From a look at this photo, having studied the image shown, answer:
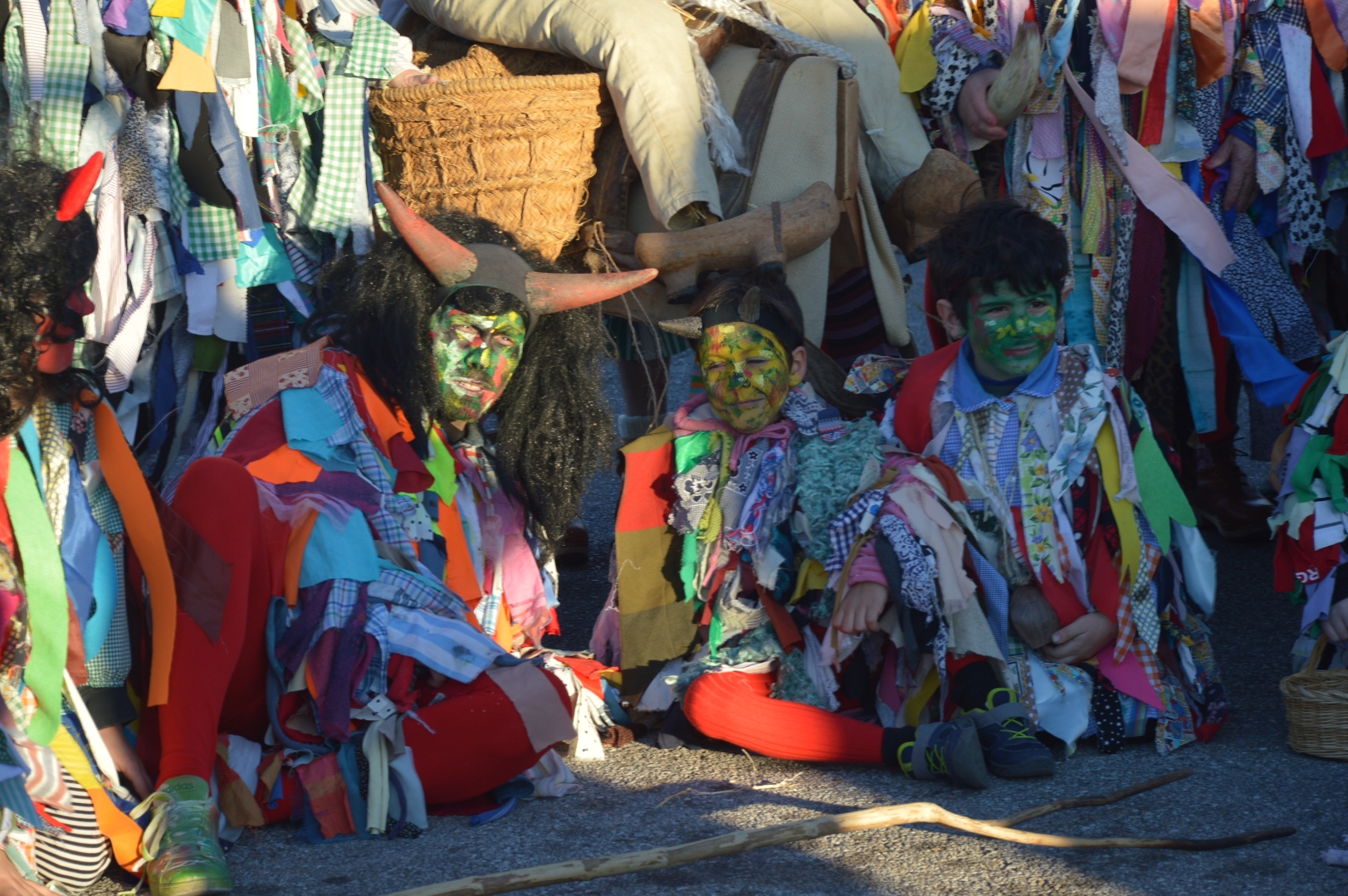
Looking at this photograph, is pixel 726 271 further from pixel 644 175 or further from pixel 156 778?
pixel 156 778

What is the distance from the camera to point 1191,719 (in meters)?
3.35

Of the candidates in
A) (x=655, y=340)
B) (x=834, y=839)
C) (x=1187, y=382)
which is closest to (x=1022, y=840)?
(x=834, y=839)

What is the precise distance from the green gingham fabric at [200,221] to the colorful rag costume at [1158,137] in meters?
1.99

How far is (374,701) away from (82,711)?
555 millimetres

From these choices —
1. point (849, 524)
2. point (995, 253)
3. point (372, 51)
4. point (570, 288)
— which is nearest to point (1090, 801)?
point (849, 524)

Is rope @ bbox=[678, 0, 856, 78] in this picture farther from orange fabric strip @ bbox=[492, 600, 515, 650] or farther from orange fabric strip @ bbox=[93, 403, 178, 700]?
orange fabric strip @ bbox=[93, 403, 178, 700]

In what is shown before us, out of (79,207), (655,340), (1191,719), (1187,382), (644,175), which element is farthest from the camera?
(1187,382)

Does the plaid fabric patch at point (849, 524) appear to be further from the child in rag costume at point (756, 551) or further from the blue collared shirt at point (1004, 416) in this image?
the blue collared shirt at point (1004, 416)

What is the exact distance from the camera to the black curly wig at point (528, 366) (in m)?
3.48

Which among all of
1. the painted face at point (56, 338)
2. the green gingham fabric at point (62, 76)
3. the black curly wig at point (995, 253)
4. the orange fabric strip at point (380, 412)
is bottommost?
the orange fabric strip at point (380, 412)

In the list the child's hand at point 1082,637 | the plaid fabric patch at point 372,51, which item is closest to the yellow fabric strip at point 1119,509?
the child's hand at point 1082,637

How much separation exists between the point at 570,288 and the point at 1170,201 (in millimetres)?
1897

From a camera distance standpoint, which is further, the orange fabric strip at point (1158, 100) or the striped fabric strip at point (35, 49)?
the orange fabric strip at point (1158, 100)

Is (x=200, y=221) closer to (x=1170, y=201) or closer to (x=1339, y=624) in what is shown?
(x=1170, y=201)
